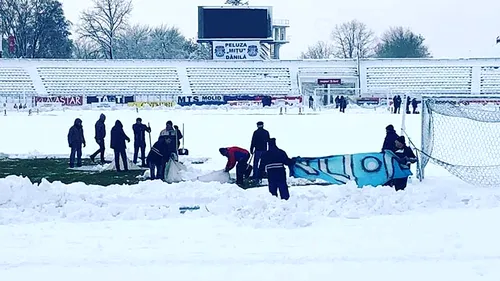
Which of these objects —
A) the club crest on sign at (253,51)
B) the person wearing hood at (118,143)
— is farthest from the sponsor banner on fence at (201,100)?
the person wearing hood at (118,143)

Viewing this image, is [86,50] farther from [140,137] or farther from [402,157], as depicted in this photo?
[402,157]

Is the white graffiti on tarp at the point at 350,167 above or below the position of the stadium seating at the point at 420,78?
below

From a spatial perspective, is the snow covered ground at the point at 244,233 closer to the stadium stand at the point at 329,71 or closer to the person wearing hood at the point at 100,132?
the person wearing hood at the point at 100,132

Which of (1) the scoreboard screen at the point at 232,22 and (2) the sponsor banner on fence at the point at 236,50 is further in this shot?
(2) the sponsor banner on fence at the point at 236,50

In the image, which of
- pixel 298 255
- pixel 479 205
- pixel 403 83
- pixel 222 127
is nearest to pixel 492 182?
pixel 479 205

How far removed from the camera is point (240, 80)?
2667 inches

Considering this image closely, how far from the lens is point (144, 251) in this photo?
8.62 m

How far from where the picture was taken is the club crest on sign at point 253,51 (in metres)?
67.3

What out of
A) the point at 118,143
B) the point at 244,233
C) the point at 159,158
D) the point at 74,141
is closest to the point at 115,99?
the point at 74,141

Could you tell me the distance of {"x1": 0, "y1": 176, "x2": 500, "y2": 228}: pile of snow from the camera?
10555 millimetres

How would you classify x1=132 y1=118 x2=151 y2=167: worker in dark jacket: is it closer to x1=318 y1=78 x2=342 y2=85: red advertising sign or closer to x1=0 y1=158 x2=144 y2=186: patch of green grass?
x1=0 y1=158 x2=144 y2=186: patch of green grass

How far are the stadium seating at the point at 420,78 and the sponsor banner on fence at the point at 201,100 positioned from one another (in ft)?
47.3

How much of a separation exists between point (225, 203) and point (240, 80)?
187ft

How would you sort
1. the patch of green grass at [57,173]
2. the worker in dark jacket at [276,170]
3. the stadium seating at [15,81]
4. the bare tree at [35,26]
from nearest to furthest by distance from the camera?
the worker in dark jacket at [276,170] → the patch of green grass at [57,173] → the stadium seating at [15,81] → the bare tree at [35,26]
